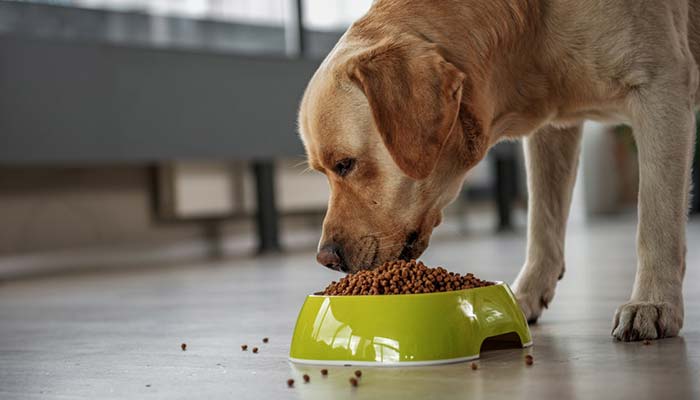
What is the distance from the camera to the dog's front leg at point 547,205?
8.50ft

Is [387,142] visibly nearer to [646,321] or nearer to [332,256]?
[332,256]

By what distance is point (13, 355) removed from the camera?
2367mm

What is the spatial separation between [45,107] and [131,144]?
574 millimetres

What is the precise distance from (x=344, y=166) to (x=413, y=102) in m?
0.22

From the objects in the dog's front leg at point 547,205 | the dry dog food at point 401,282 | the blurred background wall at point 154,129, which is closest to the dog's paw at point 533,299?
the dog's front leg at point 547,205

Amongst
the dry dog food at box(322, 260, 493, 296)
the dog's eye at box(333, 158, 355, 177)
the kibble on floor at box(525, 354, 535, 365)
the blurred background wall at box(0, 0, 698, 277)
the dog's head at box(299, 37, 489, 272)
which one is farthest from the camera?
the blurred background wall at box(0, 0, 698, 277)

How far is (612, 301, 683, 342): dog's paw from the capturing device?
6.69 ft

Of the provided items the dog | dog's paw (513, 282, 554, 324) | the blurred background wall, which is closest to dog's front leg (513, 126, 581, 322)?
dog's paw (513, 282, 554, 324)

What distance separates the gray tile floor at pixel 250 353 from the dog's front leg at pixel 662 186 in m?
0.13

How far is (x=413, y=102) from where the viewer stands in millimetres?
2064

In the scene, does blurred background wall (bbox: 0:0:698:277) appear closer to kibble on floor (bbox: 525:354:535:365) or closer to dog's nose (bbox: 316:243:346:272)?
dog's nose (bbox: 316:243:346:272)

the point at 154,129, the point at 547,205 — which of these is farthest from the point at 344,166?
the point at 154,129

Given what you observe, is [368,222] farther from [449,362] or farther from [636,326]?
[636,326]

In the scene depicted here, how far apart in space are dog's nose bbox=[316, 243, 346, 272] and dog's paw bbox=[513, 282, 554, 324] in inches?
21.9
